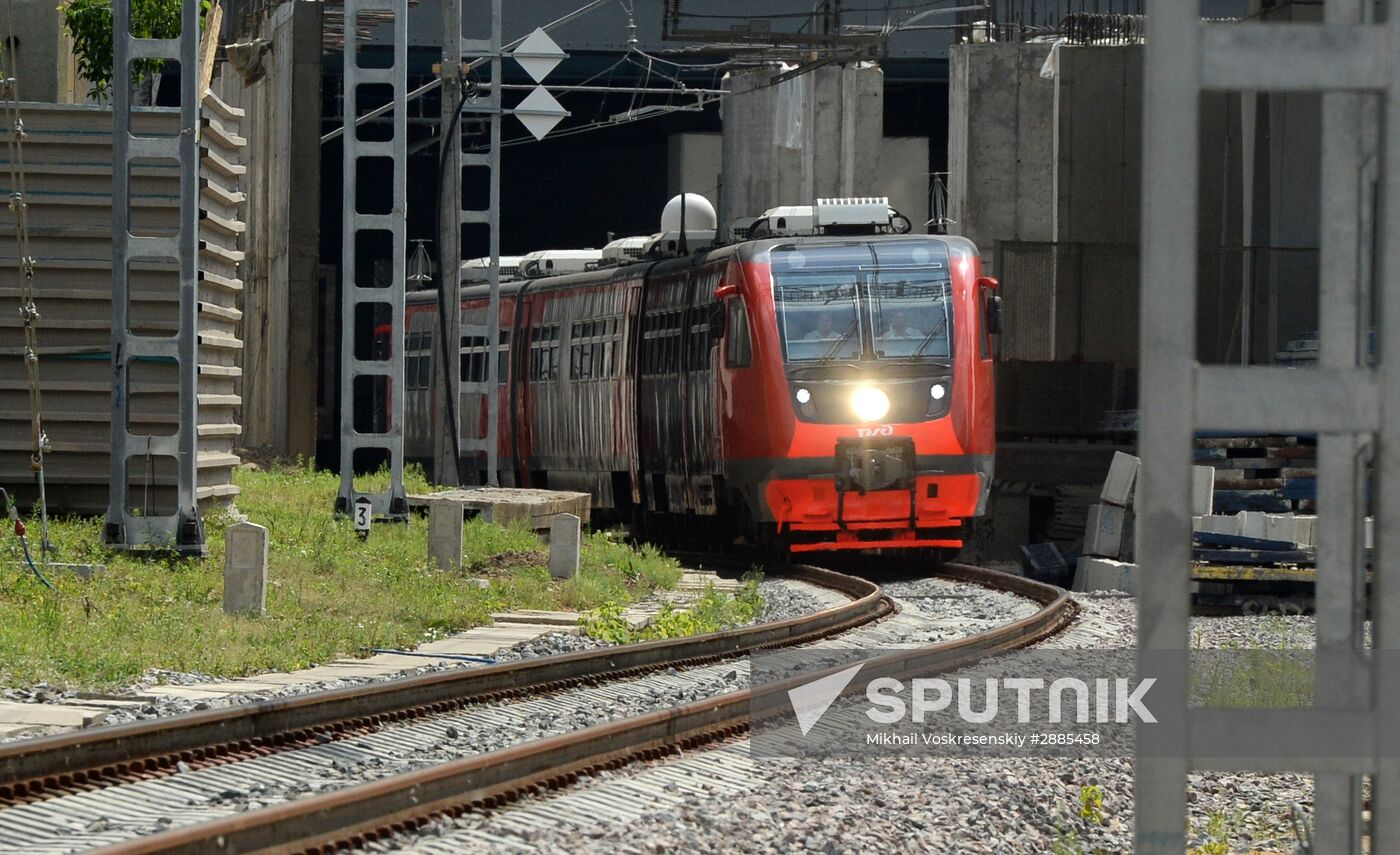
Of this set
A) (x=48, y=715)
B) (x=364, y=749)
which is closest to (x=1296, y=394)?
(x=364, y=749)

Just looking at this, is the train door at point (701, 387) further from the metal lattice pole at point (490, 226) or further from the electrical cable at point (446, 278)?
the metal lattice pole at point (490, 226)

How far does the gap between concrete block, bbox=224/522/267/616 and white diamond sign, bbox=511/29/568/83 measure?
38.0ft

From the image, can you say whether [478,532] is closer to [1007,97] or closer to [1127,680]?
[1127,680]

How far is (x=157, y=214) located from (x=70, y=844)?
11999 mm

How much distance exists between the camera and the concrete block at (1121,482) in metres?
21.3

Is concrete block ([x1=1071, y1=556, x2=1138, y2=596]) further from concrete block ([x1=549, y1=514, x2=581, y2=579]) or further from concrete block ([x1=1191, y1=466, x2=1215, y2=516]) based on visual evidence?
concrete block ([x1=549, y1=514, x2=581, y2=579])

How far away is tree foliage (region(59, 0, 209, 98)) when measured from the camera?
18.5 m

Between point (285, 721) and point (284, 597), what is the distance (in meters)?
5.74

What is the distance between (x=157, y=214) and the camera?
17625 millimetres

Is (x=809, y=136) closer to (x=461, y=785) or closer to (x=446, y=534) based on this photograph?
(x=446, y=534)

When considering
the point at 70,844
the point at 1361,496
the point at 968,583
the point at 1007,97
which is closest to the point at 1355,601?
the point at 1361,496

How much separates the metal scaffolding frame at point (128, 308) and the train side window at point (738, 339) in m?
6.33

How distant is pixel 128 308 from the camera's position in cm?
1564

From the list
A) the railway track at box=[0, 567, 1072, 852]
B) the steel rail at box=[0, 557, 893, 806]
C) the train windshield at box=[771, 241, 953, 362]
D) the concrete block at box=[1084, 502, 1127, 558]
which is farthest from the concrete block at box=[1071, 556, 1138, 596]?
the railway track at box=[0, 567, 1072, 852]
